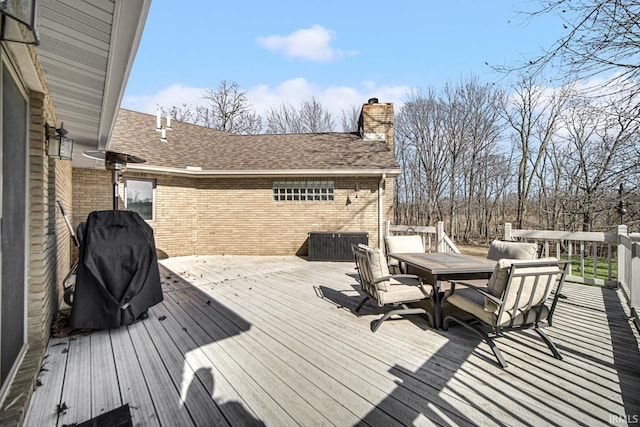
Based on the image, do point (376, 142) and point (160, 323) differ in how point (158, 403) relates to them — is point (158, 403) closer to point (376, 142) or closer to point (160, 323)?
point (160, 323)

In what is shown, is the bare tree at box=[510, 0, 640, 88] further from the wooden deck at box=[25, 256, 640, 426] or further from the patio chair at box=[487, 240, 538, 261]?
the wooden deck at box=[25, 256, 640, 426]

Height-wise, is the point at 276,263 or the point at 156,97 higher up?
the point at 156,97

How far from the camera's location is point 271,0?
5879 mm

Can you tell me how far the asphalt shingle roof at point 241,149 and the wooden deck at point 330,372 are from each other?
603 centimetres

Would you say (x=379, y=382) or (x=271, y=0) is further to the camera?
(x=271, y=0)

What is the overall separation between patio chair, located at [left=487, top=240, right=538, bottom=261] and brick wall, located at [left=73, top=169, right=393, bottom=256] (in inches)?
180

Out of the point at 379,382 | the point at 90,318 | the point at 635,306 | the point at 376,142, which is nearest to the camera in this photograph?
the point at 379,382

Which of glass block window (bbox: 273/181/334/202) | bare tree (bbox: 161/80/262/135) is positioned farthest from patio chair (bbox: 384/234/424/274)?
bare tree (bbox: 161/80/262/135)

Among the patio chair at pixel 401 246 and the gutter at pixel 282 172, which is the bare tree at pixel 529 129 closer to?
the gutter at pixel 282 172

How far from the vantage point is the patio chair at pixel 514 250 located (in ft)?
14.2

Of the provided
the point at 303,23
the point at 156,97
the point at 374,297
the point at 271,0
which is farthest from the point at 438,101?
the point at 156,97

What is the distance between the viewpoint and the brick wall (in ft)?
30.9

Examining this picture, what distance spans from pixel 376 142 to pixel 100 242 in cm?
954

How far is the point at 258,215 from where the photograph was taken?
31.4ft
